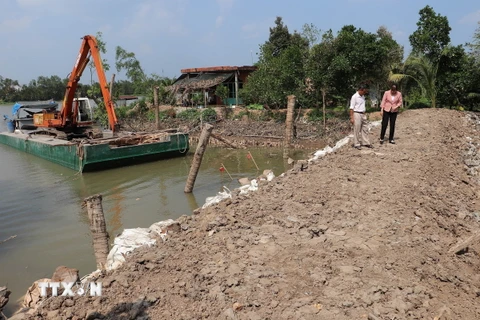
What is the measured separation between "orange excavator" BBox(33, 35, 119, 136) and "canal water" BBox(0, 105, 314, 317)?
5.66 ft

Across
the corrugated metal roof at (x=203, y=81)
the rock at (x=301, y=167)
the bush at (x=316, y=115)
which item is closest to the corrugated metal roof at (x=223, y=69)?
the corrugated metal roof at (x=203, y=81)

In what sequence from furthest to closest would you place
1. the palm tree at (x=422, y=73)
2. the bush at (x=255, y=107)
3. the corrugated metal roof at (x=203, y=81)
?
the corrugated metal roof at (x=203, y=81) < the bush at (x=255, y=107) < the palm tree at (x=422, y=73)

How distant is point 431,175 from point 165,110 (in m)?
22.1

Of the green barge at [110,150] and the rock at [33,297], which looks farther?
the green barge at [110,150]

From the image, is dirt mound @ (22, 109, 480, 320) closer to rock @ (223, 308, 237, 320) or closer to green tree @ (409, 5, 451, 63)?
rock @ (223, 308, 237, 320)

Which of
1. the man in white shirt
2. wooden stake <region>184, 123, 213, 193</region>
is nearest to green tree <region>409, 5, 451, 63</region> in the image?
the man in white shirt

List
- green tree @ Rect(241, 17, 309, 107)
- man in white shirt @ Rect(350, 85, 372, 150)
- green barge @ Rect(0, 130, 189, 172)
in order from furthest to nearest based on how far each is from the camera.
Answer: green tree @ Rect(241, 17, 309, 107) < green barge @ Rect(0, 130, 189, 172) < man in white shirt @ Rect(350, 85, 372, 150)

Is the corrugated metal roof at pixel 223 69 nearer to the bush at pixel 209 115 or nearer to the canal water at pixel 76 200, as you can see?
the bush at pixel 209 115

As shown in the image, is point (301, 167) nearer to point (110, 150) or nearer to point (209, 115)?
point (110, 150)

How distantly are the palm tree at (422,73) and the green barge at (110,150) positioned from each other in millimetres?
9726

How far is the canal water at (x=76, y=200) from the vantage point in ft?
22.5

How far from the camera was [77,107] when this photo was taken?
17.3 metres

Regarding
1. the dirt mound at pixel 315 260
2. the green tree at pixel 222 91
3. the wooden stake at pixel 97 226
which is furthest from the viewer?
the green tree at pixel 222 91

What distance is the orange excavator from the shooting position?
566 inches
